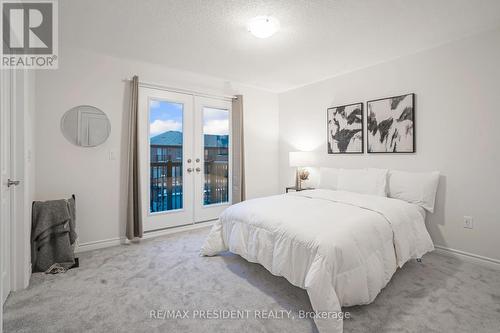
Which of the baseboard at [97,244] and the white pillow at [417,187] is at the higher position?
the white pillow at [417,187]

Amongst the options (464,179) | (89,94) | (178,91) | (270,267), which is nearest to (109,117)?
(89,94)

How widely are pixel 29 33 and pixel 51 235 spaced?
1.97 m

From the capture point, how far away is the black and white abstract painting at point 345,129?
3607 millimetres

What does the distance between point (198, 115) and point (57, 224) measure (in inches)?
89.2

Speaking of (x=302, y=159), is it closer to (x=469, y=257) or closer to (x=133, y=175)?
(x=469, y=257)

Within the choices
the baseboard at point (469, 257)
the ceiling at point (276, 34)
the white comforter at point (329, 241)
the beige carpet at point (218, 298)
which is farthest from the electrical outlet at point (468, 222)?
the ceiling at point (276, 34)

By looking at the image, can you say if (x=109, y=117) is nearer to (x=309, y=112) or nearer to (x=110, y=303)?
(x=110, y=303)

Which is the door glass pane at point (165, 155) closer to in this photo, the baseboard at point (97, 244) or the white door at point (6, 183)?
the baseboard at point (97, 244)

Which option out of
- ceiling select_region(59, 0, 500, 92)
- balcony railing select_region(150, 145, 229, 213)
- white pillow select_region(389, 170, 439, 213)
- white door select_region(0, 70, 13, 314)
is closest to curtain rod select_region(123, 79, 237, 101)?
ceiling select_region(59, 0, 500, 92)

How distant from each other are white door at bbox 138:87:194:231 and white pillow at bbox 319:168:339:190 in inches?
79.3

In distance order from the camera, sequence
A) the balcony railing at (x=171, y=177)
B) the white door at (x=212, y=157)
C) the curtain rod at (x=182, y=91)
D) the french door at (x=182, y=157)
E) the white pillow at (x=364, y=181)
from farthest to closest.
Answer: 1. the white door at (x=212, y=157)
2. the balcony railing at (x=171, y=177)
3. the french door at (x=182, y=157)
4. the curtain rod at (x=182, y=91)
5. the white pillow at (x=364, y=181)

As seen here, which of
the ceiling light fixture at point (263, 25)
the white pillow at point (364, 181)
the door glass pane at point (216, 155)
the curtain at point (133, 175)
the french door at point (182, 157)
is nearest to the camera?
the ceiling light fixture at point (263, 25)

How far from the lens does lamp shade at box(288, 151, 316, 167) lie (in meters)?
4.19

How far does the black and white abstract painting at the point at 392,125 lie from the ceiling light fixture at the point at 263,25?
182 centimetres
